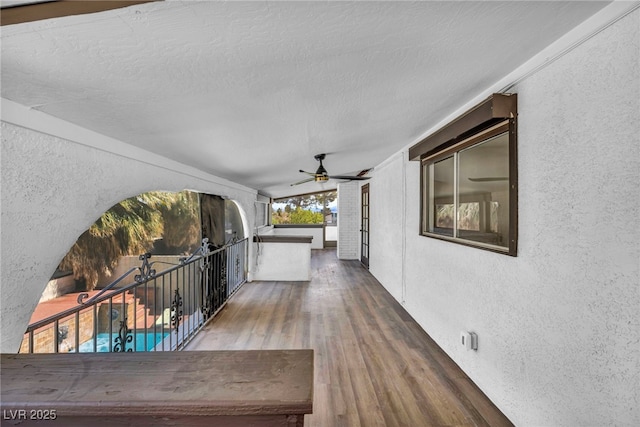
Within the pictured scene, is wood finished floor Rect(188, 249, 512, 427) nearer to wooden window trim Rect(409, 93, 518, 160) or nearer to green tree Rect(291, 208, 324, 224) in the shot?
wooden window trim Rect(409, 93, 518, 160)

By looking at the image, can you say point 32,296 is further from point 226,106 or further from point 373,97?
point 373,97

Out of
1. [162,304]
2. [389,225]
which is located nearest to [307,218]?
[389,225]

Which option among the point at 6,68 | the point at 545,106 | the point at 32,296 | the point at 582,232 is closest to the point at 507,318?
the point at 582,232

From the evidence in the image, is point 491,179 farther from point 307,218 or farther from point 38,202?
point 307,218

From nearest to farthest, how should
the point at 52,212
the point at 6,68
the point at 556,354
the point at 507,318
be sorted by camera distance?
the point at 6,68, the point at 52,212, the point at 556,354, the point at 507,318

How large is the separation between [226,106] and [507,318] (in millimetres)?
2109

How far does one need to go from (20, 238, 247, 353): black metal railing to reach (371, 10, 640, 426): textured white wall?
2247mm

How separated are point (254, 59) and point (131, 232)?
5038mm

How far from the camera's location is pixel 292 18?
0.87 meters

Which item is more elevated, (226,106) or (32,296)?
(226,106)

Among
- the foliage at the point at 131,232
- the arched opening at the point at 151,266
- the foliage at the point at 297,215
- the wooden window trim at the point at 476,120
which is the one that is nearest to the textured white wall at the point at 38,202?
the arched opening at the point at 151,266

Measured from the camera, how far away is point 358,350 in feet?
8.50

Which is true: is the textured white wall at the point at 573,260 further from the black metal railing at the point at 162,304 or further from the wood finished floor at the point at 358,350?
the black metal railing at the point at 162,304

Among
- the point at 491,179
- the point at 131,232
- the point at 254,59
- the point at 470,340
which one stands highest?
the point at 254,59
